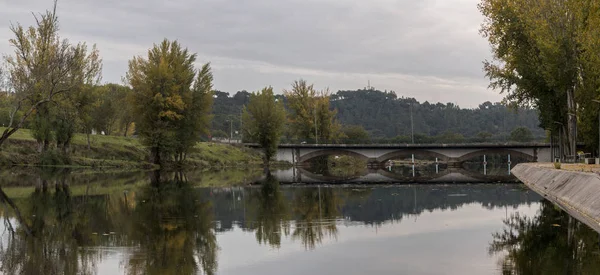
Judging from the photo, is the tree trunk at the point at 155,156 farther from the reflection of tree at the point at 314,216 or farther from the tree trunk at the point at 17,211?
the reflection of tree at the point at 314,216

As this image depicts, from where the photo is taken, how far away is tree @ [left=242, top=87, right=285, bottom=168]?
9919cm

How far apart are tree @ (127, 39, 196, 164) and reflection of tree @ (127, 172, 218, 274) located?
42.2 meters

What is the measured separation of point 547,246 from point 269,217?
10.7 meters

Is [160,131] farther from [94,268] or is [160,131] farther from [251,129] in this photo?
[94,268]

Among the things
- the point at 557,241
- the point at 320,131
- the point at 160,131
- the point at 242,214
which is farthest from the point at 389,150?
the point at 557,241

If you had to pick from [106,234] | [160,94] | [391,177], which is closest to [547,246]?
[106,234]

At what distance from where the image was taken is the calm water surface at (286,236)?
47.1 ft

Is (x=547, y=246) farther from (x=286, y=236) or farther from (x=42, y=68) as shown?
(x=42, y=68)

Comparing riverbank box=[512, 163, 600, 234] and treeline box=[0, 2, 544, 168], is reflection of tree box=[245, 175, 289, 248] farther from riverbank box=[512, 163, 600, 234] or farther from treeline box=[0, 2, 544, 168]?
treeline box=[0, 2, 544, 168]

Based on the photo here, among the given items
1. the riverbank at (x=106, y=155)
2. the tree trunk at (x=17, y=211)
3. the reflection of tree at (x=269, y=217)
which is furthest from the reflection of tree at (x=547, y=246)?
the riverbank at (x=106, y=155)

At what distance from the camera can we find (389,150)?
4483 inches

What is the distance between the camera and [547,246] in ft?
56.7

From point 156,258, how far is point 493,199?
24.1 metres

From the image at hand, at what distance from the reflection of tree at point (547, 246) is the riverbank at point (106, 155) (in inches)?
2129
